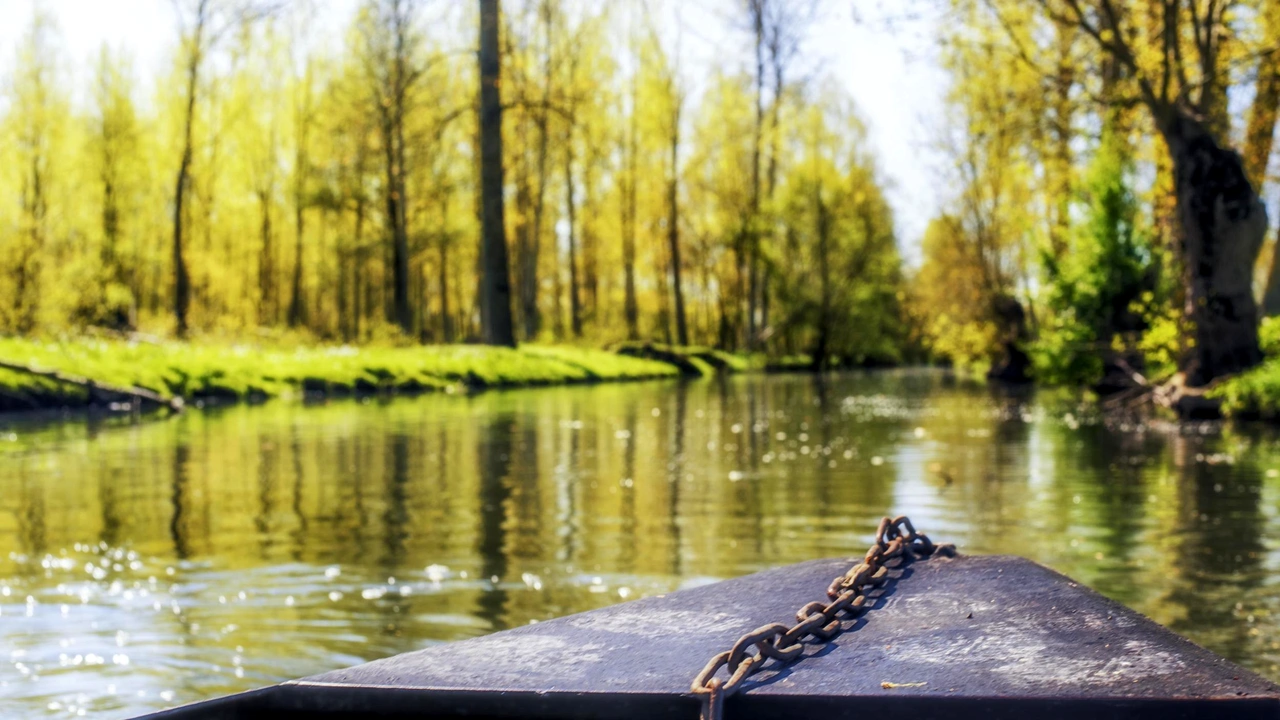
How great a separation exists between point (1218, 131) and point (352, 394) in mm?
15609

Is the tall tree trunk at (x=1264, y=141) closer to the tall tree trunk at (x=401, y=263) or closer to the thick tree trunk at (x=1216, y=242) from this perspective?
the thick tree trunk at (x=1216, y=242)

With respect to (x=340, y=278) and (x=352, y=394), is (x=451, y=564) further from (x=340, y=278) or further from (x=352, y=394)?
(x=340, y=278)

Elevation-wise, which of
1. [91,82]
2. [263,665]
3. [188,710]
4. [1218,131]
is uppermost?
[91,82]

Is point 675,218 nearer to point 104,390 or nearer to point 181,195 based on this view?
point 181,195

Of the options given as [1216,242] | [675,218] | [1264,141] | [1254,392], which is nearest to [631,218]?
[675,218]

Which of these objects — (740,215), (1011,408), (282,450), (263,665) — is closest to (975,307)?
(740,215)

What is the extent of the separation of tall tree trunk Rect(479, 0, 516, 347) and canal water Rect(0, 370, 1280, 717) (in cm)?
1235

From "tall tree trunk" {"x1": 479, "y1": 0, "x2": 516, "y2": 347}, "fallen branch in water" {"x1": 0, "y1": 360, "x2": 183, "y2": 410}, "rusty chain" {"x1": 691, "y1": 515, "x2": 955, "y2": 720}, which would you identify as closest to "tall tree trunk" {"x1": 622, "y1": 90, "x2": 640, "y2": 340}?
"tall tree trunk" {"x1": 479, "y1": 0, "x2": 516, "y2": 347}

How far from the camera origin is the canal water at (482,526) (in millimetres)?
4898

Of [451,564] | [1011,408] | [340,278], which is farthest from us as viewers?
[340,278]

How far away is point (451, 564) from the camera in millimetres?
6453

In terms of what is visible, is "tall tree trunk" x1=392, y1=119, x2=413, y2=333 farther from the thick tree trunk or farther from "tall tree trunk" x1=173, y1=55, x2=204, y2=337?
the thick tree trunk

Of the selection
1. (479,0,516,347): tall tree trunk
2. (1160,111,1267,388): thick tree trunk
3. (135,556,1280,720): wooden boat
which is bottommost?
(135,556,1280,720): wooden boat

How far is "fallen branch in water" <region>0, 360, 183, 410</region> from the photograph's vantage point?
17.7 metres
